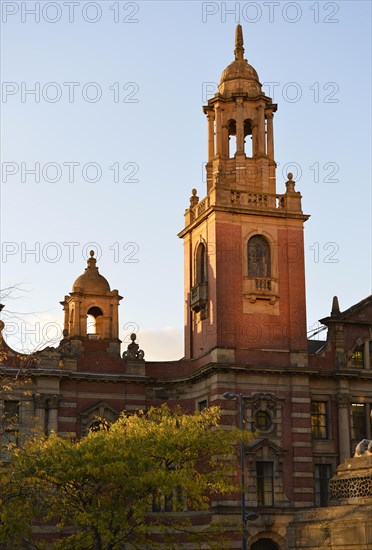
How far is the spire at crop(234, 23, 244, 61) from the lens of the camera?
58.1 metres

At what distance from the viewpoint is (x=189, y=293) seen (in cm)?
5509

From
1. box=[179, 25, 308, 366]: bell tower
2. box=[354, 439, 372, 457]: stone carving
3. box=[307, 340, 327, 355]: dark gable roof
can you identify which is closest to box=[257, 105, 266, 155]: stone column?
box=[179, 25, 308, 366]: bell tower

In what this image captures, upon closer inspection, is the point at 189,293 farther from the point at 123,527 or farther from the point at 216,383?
the point at 123,527

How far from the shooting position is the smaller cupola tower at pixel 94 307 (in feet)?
198

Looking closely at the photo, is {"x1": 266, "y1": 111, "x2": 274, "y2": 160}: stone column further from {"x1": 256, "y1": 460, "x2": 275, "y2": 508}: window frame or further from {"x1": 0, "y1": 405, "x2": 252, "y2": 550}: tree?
{"x1": 0, "y1": 405, "x2": 252, "y2": 550}: tree

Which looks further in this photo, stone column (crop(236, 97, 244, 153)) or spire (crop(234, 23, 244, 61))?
spire (crop(234, 23, 244, 61))

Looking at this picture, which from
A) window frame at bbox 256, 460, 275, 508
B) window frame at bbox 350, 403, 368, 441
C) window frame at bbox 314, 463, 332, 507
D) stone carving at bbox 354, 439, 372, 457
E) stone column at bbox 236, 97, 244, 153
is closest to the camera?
stone carving at bbox 354, 439, 372, 457

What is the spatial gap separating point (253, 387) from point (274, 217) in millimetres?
9719

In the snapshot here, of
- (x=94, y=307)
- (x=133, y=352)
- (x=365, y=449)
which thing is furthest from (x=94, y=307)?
(x=365, y=449)

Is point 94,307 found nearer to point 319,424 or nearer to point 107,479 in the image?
point 319,424

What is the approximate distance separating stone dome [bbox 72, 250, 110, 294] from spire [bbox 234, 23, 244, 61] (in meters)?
16.4

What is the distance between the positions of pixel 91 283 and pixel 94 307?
158cm

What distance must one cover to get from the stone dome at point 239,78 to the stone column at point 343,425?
1851cm

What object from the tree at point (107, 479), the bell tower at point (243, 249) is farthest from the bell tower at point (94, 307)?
the tree at point (107, 479)
